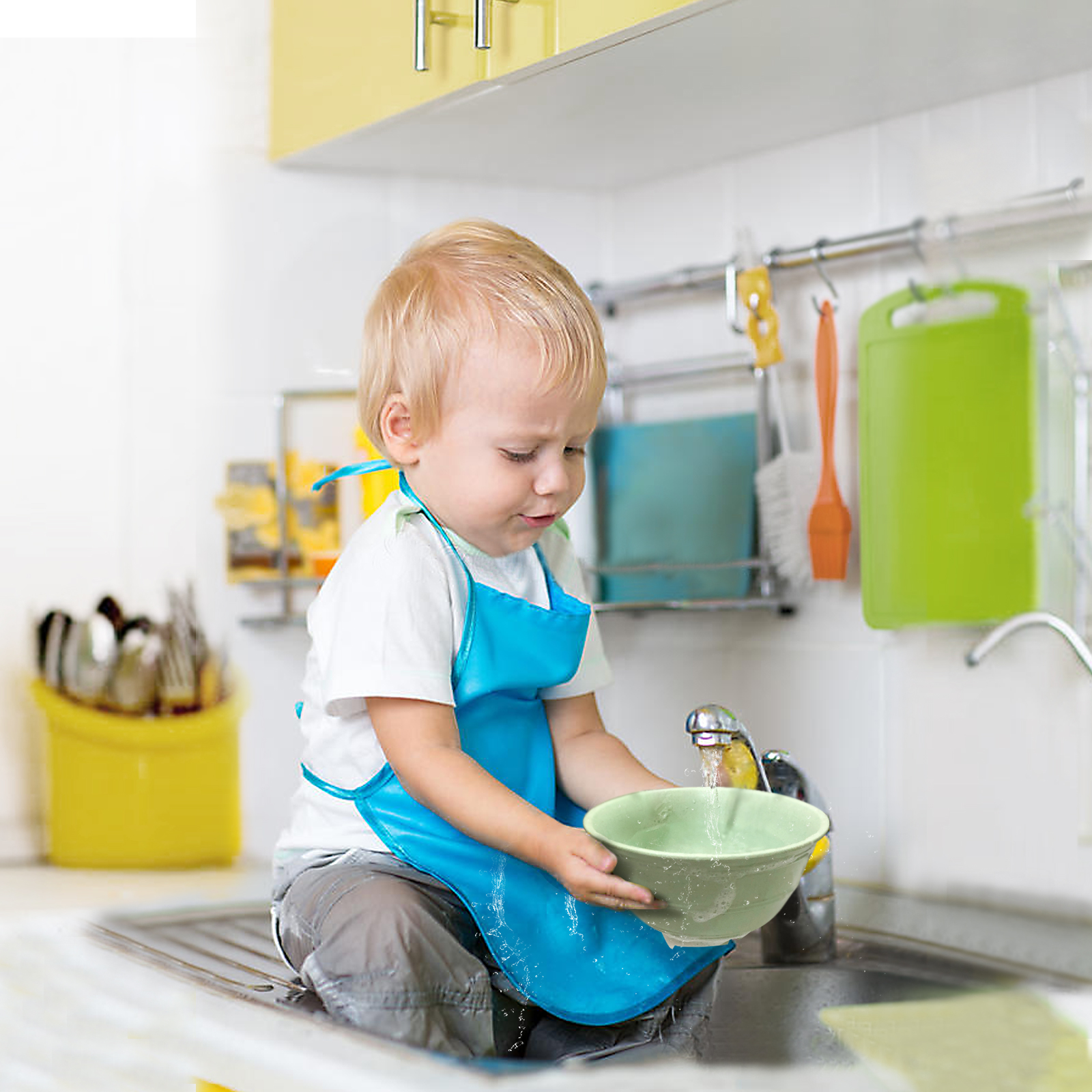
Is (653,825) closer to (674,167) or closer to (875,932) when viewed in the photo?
(875,932)

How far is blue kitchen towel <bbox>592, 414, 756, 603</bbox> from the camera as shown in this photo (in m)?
1.35

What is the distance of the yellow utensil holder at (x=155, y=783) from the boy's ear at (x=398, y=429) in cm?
64

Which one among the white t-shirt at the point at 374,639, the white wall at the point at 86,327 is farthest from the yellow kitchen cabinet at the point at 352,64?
the white t-shirt at the point at 374,639

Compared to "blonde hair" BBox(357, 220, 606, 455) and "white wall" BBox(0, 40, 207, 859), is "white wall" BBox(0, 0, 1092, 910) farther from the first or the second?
"blonde hair" BBox(357, 220, 606, 455)

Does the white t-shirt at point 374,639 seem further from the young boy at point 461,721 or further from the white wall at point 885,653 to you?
the white wall at point 885,653

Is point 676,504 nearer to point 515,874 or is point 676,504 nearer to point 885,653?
point 885,653

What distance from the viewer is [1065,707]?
3.65ft

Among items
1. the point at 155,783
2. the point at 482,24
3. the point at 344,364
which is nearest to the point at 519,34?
the point at 482,24

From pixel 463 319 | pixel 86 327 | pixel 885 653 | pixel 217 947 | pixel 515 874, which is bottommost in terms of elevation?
pixel 217 947

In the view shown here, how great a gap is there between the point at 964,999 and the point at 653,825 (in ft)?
1.02

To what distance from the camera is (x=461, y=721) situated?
0.90m

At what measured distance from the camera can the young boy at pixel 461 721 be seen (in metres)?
0.81

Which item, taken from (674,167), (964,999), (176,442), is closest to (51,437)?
(176,442)

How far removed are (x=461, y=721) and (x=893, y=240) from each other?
0.59 metres
